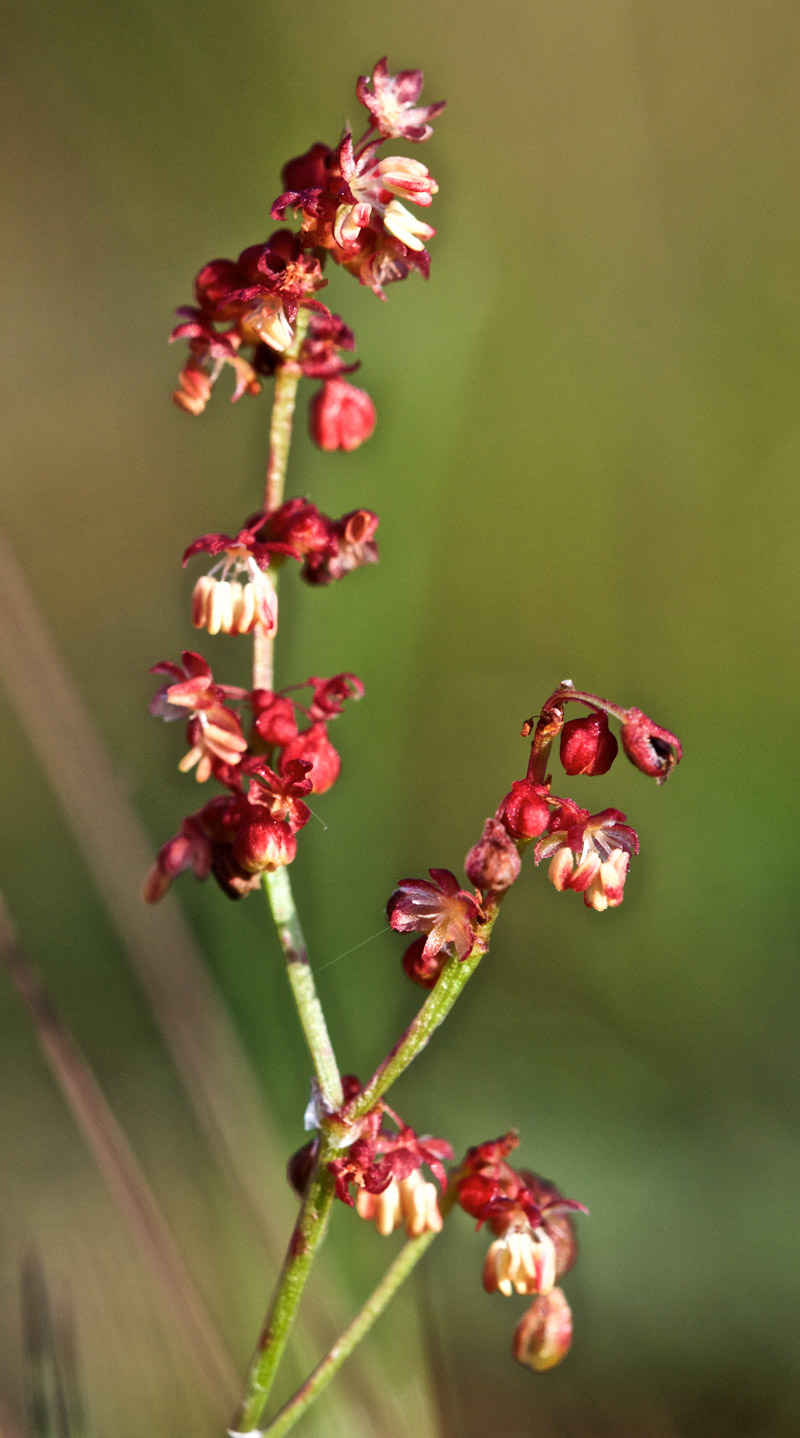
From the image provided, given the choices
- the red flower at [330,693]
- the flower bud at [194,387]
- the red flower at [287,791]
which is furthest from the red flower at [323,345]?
the red flower at [287,791]

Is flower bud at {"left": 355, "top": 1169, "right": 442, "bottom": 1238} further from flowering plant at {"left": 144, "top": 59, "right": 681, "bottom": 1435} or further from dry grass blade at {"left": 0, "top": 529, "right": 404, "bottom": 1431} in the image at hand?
dry grass blade at {"left": 0, "top": 529, "right": 404, "bottom": 1431}

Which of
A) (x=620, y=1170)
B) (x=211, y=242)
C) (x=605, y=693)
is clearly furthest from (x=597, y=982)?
(x=211, y=242)

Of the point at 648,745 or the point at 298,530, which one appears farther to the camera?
the point at 298,530

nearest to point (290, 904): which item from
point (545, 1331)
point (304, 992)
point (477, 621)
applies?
point (304, 992)

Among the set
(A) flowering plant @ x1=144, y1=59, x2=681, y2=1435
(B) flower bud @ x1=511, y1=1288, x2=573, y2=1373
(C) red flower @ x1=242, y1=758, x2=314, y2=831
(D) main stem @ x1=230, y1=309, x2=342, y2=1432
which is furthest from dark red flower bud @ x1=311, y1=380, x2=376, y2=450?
(B) flower bud @ x1=511, y1=1288, x2=573, y2=1373

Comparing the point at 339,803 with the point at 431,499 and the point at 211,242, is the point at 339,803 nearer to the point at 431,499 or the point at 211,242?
the point at 431,499

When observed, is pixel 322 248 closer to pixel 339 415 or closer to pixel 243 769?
pixel 339 415
